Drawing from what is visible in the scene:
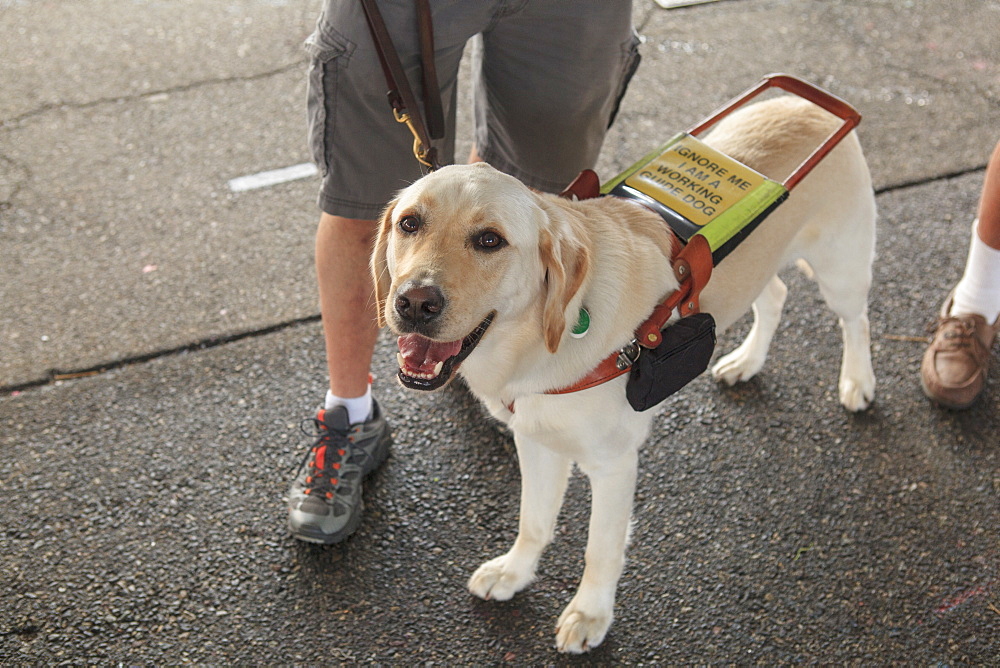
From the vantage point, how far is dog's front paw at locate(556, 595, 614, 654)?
212cm

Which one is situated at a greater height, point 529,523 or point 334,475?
point 529,523

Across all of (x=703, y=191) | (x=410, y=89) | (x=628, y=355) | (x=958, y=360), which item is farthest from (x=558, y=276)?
(x=958, y=360)

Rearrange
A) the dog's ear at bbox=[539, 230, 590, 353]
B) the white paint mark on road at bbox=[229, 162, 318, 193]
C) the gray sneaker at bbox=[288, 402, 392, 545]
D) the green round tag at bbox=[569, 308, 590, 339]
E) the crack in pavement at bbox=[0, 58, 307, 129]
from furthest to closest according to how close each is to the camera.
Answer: the crack in pavement at bbox=[0, 58, 307, 129] < the white paint mark on road at bbox=[229, 162, 318, 193] < the gray sneaker at bbox=[288, 402, 392, 545] < the green round tag at bbox=[569, 308, 590, 339] < the dog's ear at bbox=[539, 230, 590, 353]

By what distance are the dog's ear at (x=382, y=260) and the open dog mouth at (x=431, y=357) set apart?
0.46 ft

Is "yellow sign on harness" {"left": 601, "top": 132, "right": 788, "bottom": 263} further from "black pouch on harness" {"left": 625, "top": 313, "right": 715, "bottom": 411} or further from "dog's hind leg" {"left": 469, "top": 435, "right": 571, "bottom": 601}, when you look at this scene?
"dog's hind leg" {"left": 469, "top": 435, "right": 571, "bottom": 601}

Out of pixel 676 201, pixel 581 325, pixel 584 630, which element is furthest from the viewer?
pixel 584 630

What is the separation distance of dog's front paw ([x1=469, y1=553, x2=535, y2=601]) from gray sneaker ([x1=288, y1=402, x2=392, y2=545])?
41 cm

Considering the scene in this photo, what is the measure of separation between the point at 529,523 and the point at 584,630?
0.97 ft

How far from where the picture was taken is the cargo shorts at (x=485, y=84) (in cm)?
198

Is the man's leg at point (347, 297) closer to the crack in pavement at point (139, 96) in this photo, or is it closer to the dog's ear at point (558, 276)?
the dog's ear at point (558, 276)

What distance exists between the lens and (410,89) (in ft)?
6.51

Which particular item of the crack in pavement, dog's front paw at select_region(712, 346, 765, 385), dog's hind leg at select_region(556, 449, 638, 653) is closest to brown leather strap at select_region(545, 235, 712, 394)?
dog's hind leg at select_region(556, 449, 638, 653)

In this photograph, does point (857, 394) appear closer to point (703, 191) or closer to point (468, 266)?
point (703, 191)

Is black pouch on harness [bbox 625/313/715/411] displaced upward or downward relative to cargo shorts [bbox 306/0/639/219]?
downward
